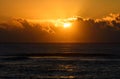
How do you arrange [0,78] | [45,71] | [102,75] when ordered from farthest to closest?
[45,71]
[102,75]
[0,78]

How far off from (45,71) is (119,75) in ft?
38.8

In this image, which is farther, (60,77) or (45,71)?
(45,71)

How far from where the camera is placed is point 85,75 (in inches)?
2121

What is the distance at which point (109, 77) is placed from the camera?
5159 centimetres

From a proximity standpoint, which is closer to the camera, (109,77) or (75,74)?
(109,77)

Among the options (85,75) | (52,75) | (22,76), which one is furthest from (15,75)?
(85,75)

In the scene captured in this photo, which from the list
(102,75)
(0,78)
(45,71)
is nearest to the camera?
(0,78)

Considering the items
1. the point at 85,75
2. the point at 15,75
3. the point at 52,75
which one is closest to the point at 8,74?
the point at 15,75

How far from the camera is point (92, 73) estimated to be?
56.3 meters

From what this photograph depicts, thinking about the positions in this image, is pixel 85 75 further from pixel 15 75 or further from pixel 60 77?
pixel 15 75

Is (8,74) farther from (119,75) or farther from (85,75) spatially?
(119,75)

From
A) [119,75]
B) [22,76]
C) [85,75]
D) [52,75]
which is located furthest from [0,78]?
[119,75]

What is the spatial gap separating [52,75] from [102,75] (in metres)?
6.74

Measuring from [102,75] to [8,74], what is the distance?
505 inches
